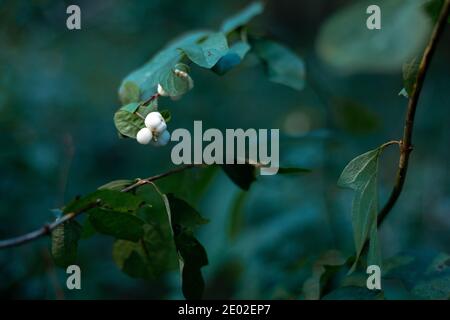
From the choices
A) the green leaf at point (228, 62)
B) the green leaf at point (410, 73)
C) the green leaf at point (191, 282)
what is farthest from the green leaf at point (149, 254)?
the green leaf at point (410, 73)

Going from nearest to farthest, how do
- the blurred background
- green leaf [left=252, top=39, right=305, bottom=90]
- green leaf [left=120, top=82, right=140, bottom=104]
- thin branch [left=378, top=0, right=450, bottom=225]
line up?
thin branch [left=378, top=0, right=450, bottom=225] < green leaf [left=120, top=82, right=140, bottom=104] < green leaf [left=252, top=39, right=305, bottom=90] < the blurred background

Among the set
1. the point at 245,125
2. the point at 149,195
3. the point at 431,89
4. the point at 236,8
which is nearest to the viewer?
the point at 149,195

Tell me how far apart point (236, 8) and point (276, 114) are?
16.4 inches

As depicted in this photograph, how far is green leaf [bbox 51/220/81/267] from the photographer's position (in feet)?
1.74

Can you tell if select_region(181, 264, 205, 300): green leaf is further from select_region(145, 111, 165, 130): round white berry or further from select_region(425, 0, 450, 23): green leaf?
select_region(425, 0, 450, 23): green leaf

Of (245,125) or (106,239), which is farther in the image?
(245,125)

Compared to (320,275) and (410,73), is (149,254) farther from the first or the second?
(410,73)

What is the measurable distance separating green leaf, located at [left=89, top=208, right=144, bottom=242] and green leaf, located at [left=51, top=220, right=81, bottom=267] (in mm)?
17

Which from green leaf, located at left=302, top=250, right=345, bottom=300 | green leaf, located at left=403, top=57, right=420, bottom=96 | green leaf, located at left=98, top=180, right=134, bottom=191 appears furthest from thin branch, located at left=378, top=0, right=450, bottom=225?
green leaf, located at left=98, top=180, right=134, bottom=191

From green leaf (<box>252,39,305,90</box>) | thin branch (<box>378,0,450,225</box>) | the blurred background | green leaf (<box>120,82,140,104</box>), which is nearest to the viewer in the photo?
thin branch (<box>378,0,450,225</box>)

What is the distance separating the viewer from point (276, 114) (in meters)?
1.91

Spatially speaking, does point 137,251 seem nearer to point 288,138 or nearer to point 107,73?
point 288,138

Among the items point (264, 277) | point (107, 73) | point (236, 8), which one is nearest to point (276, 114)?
point (236, 8)

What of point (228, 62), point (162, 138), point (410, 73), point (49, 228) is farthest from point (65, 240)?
point (410, 73)
